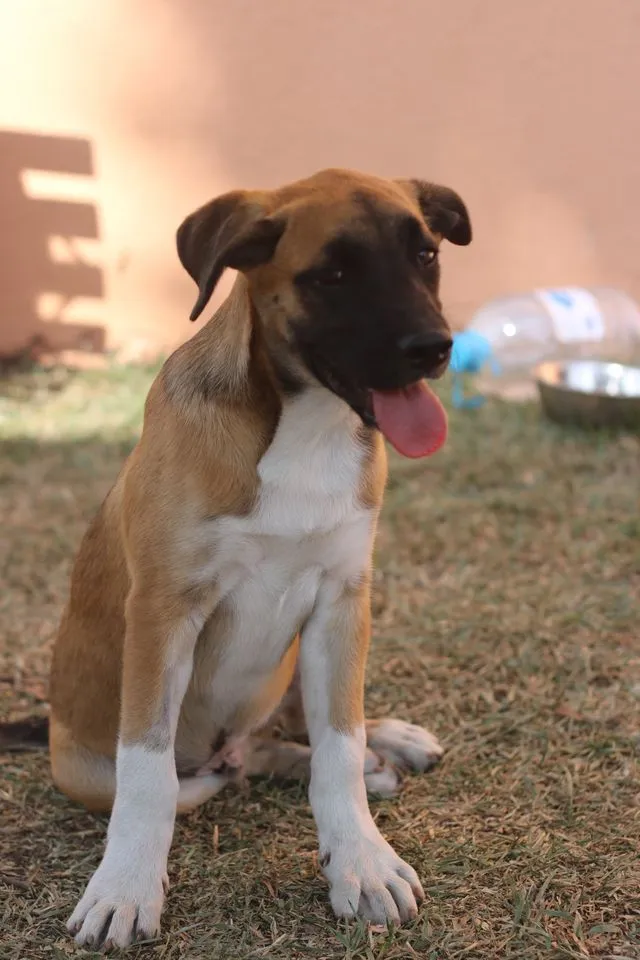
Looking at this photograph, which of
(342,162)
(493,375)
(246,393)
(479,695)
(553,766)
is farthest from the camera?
(342,162)

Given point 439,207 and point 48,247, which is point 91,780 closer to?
point 439,207

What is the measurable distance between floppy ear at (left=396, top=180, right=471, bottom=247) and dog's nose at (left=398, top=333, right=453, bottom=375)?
1.95 feet

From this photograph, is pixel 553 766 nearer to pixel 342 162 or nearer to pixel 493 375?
pixel 493 375

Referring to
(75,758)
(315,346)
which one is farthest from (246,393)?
(75,758)

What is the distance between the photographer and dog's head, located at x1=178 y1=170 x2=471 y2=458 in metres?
2.26

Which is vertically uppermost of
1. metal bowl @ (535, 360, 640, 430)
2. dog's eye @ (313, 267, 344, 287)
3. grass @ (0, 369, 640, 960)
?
dog's eye @ (313, 267, 344, 287)


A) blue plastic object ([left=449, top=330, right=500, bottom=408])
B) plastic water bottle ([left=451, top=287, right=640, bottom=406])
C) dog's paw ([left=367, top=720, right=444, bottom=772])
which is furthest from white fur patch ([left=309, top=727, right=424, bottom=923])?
plastic water bottle ([left=451, top=287, right=640, bottom=406])

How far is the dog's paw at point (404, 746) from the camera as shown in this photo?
3.13m

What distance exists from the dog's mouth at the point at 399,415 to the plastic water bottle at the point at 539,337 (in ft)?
15.4

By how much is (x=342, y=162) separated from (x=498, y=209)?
1135 millimetres

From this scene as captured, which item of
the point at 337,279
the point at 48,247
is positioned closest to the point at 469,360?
the point at 48,247

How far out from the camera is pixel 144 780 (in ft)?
8.04

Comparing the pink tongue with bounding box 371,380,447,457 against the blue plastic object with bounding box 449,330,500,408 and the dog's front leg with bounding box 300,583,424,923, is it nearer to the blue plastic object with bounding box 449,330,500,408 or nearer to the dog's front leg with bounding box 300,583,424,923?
the dog's front leg with bounding box 300,583,424,923

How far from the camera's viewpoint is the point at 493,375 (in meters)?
7.14
